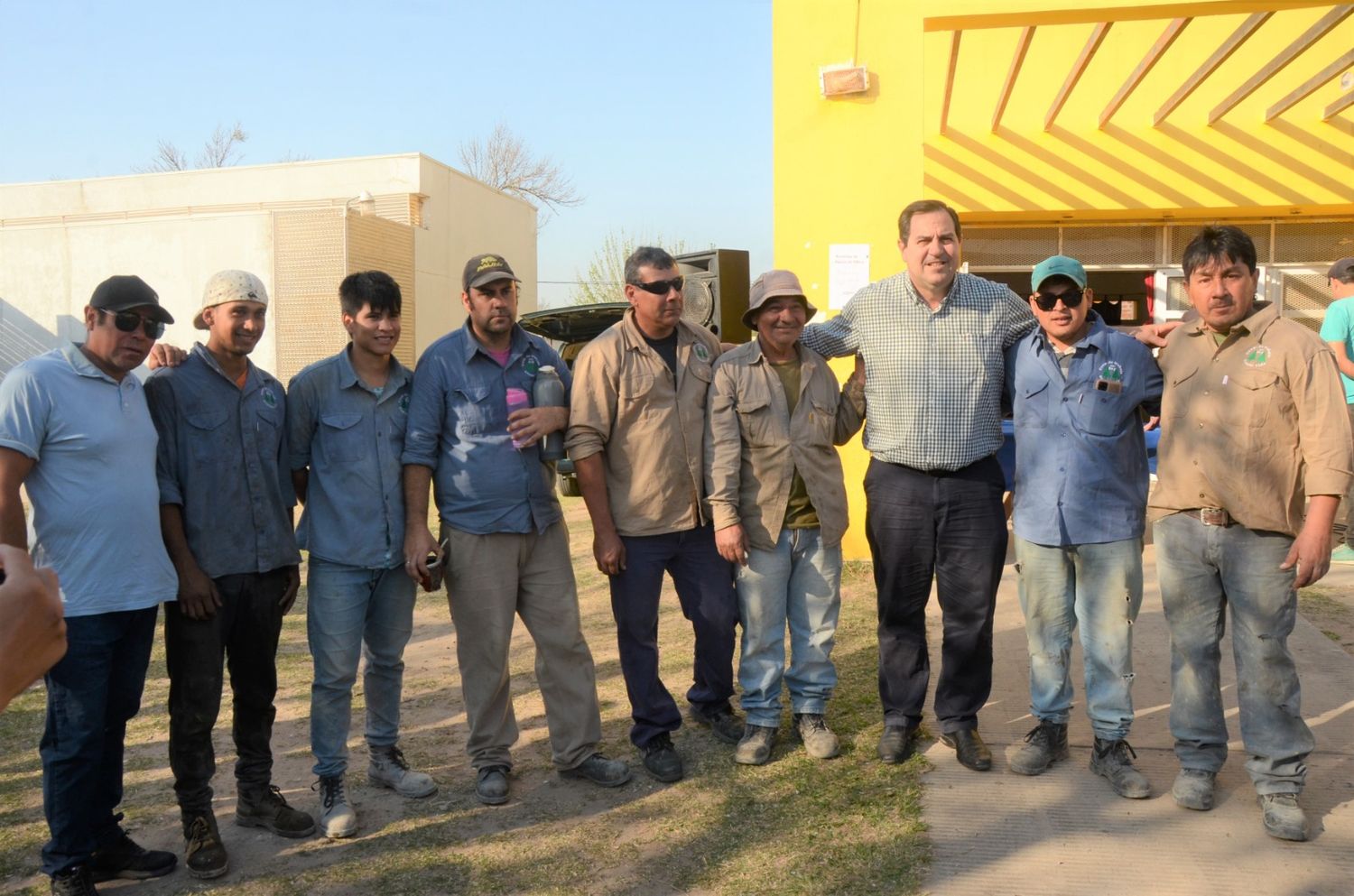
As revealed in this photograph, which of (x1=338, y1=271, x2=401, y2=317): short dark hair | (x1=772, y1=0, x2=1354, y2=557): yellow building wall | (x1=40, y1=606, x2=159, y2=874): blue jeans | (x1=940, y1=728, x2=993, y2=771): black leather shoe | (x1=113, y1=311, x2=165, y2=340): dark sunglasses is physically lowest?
(x1=940, y1=728, x2=993, y2=771): black leather shoe

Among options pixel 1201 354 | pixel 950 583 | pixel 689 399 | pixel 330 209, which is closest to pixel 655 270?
pixel 689 399

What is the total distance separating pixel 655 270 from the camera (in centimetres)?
422

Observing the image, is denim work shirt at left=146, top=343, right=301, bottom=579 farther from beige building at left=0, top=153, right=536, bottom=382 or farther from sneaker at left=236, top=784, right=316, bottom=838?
beige building at left=0, top=153, right=536, bottom=382

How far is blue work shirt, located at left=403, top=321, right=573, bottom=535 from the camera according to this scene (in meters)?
4.05

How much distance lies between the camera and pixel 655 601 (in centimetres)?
437

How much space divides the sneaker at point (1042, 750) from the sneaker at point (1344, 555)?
471 centimetres

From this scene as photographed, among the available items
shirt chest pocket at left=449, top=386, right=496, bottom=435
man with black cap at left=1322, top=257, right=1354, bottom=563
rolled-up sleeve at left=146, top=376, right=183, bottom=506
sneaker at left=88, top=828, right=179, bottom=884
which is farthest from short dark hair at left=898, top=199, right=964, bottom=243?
man with black cap at left=1322, top=257, right=1354, bottom=563

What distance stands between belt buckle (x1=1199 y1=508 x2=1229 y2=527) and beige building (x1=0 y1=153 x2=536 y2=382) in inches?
681

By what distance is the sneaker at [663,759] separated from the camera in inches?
167

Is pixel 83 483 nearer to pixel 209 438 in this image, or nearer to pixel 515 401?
pixel 209 438

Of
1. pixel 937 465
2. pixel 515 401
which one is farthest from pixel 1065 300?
pixel 515 401

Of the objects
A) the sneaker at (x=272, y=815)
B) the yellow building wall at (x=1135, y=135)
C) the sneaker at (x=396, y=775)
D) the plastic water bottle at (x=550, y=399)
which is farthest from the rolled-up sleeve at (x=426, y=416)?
the yellow building wall at (x=1135, y=135)

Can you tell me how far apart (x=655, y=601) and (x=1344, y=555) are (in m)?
5.98

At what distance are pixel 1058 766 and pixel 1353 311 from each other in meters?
4.53
